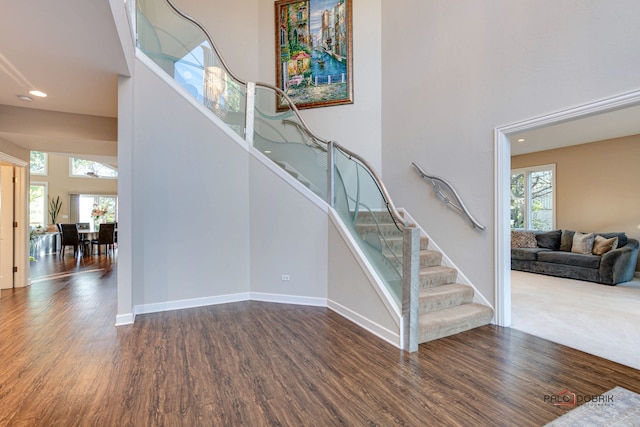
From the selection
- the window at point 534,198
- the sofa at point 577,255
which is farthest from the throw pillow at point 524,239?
the window at point 534,198

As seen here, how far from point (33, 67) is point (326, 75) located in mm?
4315

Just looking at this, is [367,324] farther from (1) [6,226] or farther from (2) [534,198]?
(2) [534,198]

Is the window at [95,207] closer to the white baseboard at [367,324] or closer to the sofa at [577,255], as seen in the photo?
the white baseboard at [367,324]

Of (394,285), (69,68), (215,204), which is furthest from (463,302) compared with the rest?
(69,68)

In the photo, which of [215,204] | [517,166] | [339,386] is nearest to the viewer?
[339,386]

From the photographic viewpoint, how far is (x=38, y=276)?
5891 millimetres

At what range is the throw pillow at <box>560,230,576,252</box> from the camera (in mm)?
6202

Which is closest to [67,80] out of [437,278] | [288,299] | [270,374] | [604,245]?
[288,299]

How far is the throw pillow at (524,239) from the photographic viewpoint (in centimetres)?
664

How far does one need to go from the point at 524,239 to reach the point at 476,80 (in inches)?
183

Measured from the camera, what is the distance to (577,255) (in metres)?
5.57

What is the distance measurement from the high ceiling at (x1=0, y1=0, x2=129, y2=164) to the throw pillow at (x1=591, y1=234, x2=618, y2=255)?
7894 mm

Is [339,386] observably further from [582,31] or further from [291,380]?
[582,31]

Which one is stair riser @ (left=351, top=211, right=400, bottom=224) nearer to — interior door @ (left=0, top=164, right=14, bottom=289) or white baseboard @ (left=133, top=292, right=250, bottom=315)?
white baseboard @ (left=133, top=292, right=250, bottom=315)
